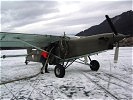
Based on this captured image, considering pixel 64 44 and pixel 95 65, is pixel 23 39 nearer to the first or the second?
pixel 64 44

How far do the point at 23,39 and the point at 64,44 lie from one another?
225cm

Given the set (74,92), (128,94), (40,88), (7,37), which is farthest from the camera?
(7,37)

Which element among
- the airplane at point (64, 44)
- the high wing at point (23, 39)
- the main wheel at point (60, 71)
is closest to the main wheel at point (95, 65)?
the airplane at point (64, 44)

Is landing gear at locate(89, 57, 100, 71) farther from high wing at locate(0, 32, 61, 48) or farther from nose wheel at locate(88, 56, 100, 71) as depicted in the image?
high wing at locate(0, 32, 61, 48)

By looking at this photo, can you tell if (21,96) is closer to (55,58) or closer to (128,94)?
(128,94)

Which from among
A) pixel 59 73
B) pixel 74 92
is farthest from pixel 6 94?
pixel 59 73

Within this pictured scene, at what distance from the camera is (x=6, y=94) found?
6.46 m

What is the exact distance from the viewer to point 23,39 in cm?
992

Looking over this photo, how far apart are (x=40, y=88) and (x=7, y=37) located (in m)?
3.55

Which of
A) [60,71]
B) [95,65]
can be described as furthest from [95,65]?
[60,71]

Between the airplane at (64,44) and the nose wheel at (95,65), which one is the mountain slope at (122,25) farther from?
the nose wheel at (95,65)

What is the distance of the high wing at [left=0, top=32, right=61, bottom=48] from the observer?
30.1ft

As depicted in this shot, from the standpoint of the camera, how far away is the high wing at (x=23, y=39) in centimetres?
919

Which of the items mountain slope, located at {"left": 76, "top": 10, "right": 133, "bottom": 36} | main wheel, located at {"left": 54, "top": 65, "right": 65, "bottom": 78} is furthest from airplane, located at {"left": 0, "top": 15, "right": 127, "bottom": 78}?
mountain slope, located at {"left": 76, "top": 10, "right": 133, "bottom": 36}
